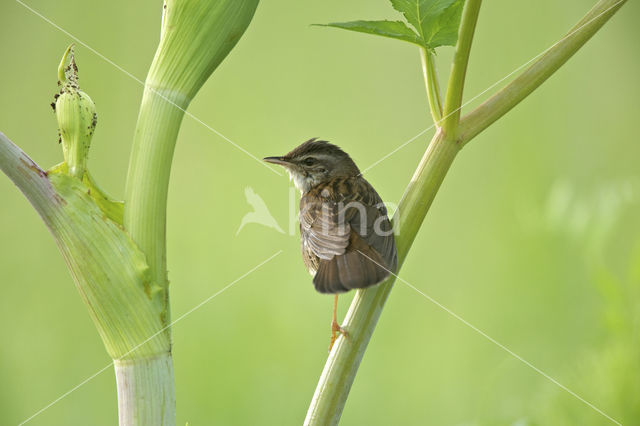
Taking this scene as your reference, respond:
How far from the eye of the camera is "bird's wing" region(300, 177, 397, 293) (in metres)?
0.65

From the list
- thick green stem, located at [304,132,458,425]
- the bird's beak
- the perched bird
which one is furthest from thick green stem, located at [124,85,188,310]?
the perched bird

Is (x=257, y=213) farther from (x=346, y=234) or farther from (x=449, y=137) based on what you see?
(x=449, y=137)

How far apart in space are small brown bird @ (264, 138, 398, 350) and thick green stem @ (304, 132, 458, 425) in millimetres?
78

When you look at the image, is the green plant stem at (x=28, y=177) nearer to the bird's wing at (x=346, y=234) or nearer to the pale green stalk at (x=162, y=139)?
the pale green stalk at (x=162, y=139)

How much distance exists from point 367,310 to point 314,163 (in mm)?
702

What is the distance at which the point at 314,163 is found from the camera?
115 cm

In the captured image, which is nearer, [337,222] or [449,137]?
[449,137]

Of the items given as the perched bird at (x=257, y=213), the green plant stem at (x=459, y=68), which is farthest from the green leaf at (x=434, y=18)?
the perched bird at (x=257, y=213)

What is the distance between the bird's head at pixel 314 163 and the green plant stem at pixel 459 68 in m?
0.63

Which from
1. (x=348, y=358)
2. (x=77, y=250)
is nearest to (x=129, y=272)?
(x=77, y=250)

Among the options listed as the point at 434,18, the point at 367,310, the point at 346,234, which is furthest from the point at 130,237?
the point at 346,234

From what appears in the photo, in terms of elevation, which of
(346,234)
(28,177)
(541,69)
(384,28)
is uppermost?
(28,177)

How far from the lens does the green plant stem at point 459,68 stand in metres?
0.47

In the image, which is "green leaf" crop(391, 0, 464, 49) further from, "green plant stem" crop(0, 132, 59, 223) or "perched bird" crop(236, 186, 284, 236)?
"perched bird" crop(236, 186, 284, 236)
